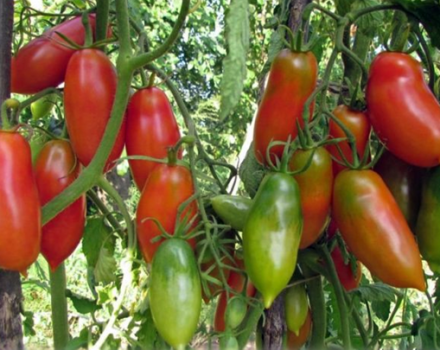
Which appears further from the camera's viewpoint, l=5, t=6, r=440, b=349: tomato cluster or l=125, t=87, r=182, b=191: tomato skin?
l=125, t=87, r=182, b=191: tomato skin

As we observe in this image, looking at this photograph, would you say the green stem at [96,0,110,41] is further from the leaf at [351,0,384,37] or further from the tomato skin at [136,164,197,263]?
the leaf at [351,0,384,37]

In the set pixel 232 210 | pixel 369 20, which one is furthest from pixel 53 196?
pixel 369 20

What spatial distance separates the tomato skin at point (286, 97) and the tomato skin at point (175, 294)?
0.17m

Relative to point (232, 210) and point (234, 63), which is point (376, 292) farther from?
point (234, 63)

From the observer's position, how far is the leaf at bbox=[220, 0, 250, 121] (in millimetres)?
445

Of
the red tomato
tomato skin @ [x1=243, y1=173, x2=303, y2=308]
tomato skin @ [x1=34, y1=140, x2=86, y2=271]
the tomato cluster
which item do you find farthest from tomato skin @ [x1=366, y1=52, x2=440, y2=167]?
tomato skin @ [x1=34, y1=140, x2=86, y2=271]

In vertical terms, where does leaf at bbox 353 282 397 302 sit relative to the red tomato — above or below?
below

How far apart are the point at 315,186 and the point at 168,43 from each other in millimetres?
230

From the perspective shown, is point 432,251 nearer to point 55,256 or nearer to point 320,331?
point 320,331

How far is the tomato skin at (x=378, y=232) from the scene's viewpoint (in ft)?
2.15

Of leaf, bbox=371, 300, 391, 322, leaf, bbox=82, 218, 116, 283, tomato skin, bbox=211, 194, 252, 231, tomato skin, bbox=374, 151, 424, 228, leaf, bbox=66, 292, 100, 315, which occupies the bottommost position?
leaf, bbox=371, 300, 391, 322

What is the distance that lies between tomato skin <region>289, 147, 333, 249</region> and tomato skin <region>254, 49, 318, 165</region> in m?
0.04

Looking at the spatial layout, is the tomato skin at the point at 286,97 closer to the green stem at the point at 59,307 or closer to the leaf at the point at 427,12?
the leaf at the point at 427,12

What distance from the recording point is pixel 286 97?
0.73m
